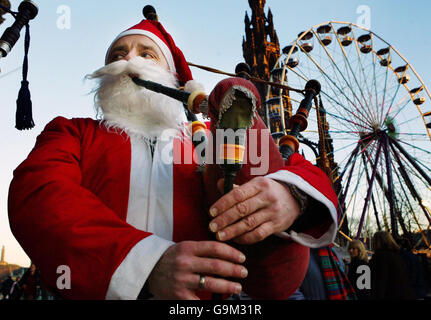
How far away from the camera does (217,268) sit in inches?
26.7

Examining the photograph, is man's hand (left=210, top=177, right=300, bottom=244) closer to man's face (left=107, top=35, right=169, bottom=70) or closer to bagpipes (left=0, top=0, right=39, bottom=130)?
man's face (left=107, top=35, right=169, bottom=70)

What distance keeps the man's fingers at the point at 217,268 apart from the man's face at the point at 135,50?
1.11m

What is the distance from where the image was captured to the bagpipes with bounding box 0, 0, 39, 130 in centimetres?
192

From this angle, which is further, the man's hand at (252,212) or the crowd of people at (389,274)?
the crowd of people at (389,274)

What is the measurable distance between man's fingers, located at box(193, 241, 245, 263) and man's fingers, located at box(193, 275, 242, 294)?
5 cm

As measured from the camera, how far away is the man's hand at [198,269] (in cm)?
68

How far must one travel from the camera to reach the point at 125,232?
0.78m

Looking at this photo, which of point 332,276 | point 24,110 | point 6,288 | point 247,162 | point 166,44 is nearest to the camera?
point 247,162

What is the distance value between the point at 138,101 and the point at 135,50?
28cm

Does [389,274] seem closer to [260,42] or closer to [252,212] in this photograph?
[252,212]

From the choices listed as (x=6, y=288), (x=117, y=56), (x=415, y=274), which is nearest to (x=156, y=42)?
(x=117, y=56)

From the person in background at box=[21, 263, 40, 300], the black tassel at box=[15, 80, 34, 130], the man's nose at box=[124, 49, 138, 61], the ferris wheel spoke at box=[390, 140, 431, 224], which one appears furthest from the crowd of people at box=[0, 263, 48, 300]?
the ferris wheel spoke at box=[390, 140, 431, 224]

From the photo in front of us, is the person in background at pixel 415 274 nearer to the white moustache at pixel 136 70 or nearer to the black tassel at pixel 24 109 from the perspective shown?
the white moustache at pixel 136 70

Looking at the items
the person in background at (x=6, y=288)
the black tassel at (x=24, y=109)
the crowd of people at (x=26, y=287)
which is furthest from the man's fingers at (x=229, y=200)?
the person in background at (x=6, y=288)
